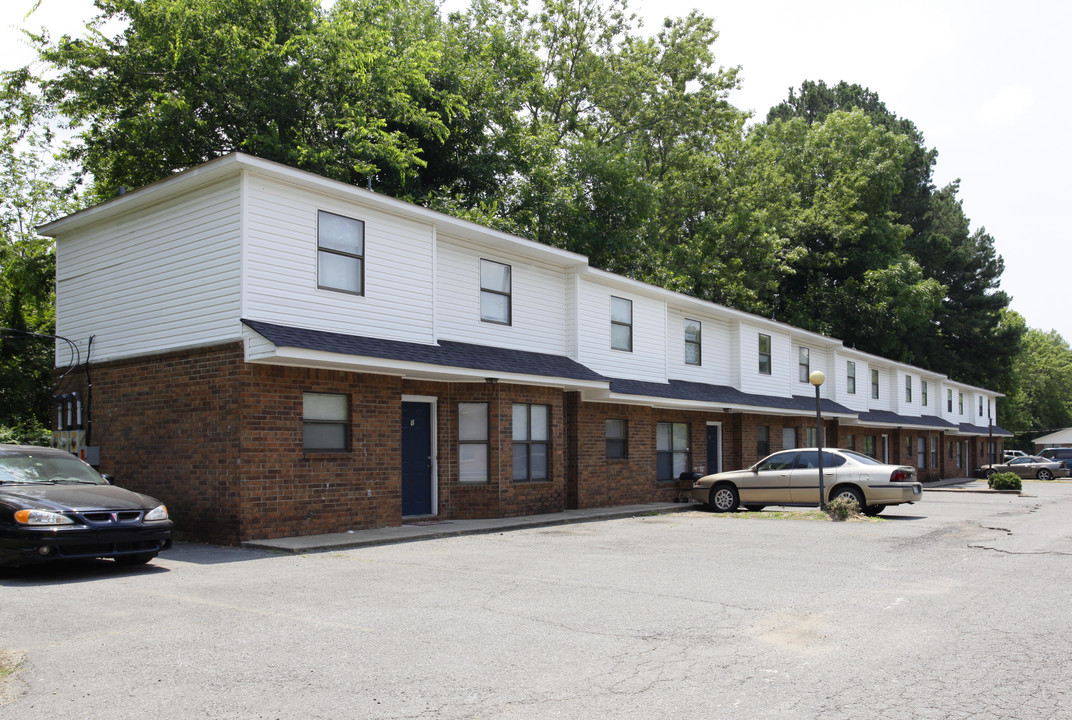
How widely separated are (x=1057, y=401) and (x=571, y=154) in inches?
2801

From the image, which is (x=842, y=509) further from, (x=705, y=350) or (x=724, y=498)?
(x=705, y=350)

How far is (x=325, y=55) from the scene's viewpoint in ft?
80.3

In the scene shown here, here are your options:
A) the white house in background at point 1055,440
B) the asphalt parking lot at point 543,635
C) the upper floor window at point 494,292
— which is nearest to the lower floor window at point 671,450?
the upper floor window at point 494,292

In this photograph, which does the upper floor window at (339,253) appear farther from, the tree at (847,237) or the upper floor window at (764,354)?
the tree at (847,237)

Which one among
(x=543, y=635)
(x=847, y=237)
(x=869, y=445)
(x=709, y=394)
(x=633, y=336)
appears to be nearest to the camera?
(x=543, y=635)

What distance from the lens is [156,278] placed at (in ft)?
46.9

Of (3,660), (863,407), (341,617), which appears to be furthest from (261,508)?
(863,407)

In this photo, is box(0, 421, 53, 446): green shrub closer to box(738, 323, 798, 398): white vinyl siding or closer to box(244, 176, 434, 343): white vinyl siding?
box(244, 176, 434, 343): white vinyl siding

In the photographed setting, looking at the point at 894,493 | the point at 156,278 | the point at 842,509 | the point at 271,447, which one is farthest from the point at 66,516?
the point at 894,493

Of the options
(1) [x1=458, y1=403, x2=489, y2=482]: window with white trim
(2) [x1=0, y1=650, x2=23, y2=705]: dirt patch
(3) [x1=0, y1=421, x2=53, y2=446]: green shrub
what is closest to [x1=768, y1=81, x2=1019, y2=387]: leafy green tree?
(1) [x1=458, y1=403, x2=489, y2=482]: window with white trim

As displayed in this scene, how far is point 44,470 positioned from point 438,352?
6633mm

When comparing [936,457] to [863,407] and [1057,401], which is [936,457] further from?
[1057,401]

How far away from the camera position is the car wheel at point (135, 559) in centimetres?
1008

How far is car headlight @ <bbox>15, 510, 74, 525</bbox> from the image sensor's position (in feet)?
30.5
